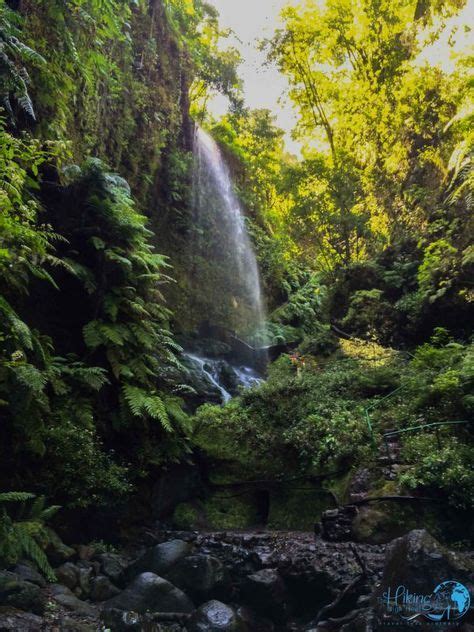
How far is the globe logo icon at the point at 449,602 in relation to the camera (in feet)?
11.0

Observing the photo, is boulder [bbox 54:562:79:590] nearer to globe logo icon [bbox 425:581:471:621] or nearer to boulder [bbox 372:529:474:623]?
boulder [bbox 372:529:474:623]

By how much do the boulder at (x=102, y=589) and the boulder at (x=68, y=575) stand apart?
7.5 inches

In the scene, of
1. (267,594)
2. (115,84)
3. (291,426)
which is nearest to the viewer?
(267,594)

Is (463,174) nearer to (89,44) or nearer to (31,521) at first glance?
(89,44)

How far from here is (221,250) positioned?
1527 centimetres

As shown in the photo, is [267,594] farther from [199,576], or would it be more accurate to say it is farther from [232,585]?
[199,576]

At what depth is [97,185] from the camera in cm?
719

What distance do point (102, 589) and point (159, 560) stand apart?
0.75 metres

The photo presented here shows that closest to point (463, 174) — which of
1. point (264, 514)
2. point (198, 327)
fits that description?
point (198, 327)

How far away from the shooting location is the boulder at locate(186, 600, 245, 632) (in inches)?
164

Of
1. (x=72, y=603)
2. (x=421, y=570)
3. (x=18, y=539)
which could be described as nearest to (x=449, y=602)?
(x=421, y=570)

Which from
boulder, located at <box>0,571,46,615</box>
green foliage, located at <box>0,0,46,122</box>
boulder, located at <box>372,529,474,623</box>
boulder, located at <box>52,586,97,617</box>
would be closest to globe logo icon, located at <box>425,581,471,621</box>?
boulder, located at <box>372,529,474,623</box>

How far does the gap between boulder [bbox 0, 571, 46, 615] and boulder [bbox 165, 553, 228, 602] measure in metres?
1.59

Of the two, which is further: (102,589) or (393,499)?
(393,499)
